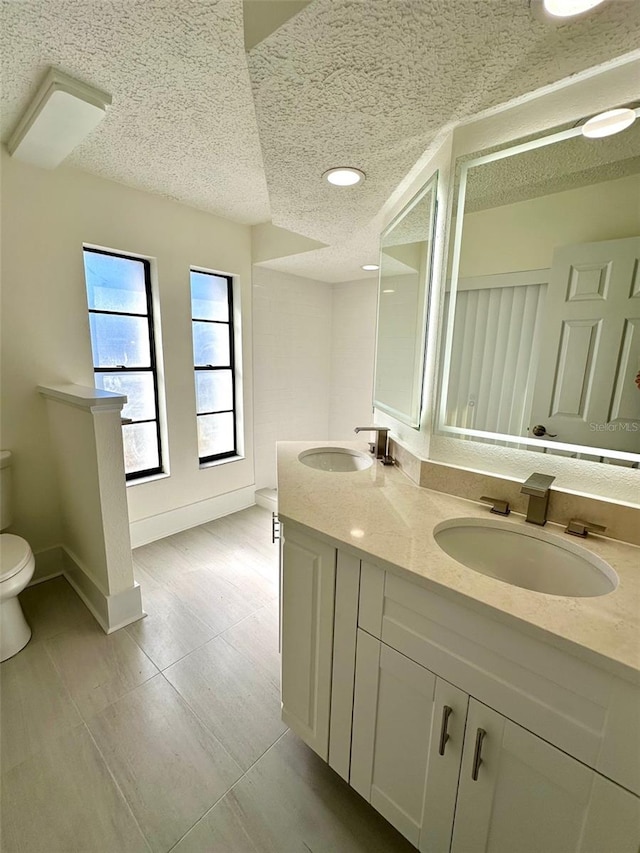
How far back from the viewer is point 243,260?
292cm

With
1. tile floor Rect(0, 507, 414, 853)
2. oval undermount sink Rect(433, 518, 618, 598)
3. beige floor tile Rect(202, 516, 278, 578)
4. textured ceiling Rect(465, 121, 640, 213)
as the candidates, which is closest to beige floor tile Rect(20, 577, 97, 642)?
tile floor Rect(0, 507, 414, 853)

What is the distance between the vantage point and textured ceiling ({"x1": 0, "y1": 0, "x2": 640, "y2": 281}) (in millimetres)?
796

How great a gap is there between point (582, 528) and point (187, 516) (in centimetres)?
265

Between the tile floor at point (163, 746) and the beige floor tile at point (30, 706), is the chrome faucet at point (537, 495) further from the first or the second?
the beige floor tile at point (30, 706)

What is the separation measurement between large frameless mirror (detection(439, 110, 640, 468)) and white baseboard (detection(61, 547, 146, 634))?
1833 mm

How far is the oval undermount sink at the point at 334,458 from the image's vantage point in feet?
6.23

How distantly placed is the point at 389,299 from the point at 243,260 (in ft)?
Result: 5.13

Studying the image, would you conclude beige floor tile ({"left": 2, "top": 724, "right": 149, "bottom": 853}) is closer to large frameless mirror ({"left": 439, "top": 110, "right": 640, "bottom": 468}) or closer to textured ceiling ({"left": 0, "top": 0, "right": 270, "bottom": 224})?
large frameless mirror ({"left": 439, "top": 110, "right": 640, "bottom": 468})

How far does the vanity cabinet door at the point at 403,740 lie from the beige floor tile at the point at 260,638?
0.66 meters

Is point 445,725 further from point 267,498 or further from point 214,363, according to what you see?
point 214,363

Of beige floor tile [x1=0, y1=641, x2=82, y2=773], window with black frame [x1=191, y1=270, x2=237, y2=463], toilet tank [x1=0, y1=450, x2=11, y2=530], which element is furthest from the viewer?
window with black frame [x1=191, y1=270, x2=237, y2=463]

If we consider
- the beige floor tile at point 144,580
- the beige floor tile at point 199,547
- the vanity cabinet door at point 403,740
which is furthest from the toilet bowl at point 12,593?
the vanity cabinet door at point 403,740

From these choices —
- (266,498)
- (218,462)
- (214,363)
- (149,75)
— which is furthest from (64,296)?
(266,498)

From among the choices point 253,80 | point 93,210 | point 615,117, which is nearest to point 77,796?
point 253,80
